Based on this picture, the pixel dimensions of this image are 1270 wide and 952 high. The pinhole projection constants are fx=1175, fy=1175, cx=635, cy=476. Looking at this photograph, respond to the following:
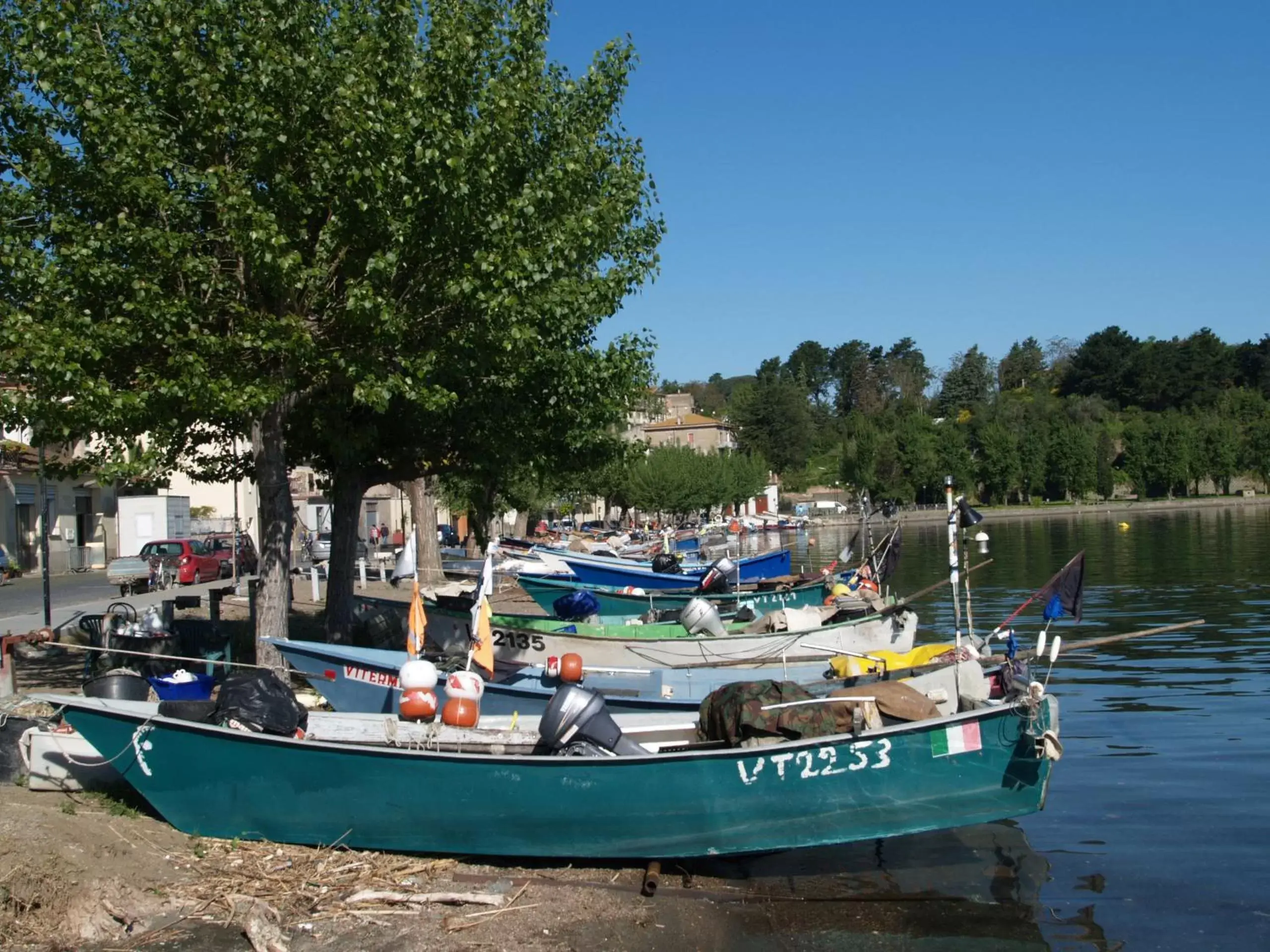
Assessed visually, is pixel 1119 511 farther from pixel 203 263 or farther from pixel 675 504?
pixel 203 263

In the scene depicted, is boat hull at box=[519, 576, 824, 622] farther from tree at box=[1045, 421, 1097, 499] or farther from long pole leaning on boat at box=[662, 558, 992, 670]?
tree at box=[1045, 421, 1097, 499]

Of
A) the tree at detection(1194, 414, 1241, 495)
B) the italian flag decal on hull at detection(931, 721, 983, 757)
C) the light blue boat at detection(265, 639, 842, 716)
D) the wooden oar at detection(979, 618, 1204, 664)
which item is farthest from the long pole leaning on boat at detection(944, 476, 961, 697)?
the tree at detection(1194, 414, 1241, 495)

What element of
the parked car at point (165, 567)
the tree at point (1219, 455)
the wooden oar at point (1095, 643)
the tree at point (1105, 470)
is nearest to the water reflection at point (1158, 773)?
the wooden oar at point (1095, 643)

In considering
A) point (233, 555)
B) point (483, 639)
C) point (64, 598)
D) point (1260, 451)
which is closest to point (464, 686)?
point (483, 639)

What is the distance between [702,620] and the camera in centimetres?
1888

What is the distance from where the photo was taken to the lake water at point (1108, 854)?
964cm

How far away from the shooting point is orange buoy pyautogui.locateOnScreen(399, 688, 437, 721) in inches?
430

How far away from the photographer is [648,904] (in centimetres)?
959

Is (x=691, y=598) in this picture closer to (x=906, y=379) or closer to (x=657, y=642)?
(x=657, y=642)

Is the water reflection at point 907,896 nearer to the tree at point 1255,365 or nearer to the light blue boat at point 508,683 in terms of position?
the light blue boat at point 508,683

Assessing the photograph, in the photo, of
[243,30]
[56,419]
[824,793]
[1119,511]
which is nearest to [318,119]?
[243,30]

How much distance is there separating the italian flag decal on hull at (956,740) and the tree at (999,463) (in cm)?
11785

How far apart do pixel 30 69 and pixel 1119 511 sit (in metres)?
114

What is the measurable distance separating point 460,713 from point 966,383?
578ft
